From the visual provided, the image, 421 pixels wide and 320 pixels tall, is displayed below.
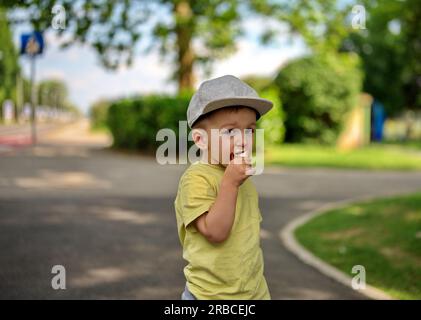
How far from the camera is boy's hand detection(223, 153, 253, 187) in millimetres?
2234

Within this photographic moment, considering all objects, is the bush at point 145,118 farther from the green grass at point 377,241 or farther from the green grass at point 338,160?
the green grass at point 377,241

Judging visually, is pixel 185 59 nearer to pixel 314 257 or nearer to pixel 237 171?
pixel 314 257

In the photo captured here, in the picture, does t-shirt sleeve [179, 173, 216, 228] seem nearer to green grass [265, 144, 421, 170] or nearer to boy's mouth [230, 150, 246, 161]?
boy's mouth [230, 150, 246, 161]

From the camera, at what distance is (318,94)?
78.7 ft

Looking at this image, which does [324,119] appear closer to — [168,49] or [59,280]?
[168,49]

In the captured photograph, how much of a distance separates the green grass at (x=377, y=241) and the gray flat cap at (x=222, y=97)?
3.35 meters

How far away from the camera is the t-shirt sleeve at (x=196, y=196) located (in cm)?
232

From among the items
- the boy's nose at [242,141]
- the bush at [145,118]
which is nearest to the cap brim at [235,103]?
the boy's nose at [242,141]

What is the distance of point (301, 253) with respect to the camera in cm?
674

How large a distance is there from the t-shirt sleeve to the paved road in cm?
274

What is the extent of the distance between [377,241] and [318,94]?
17.6 metres

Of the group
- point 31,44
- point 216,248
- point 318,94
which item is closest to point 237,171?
point 216,248
